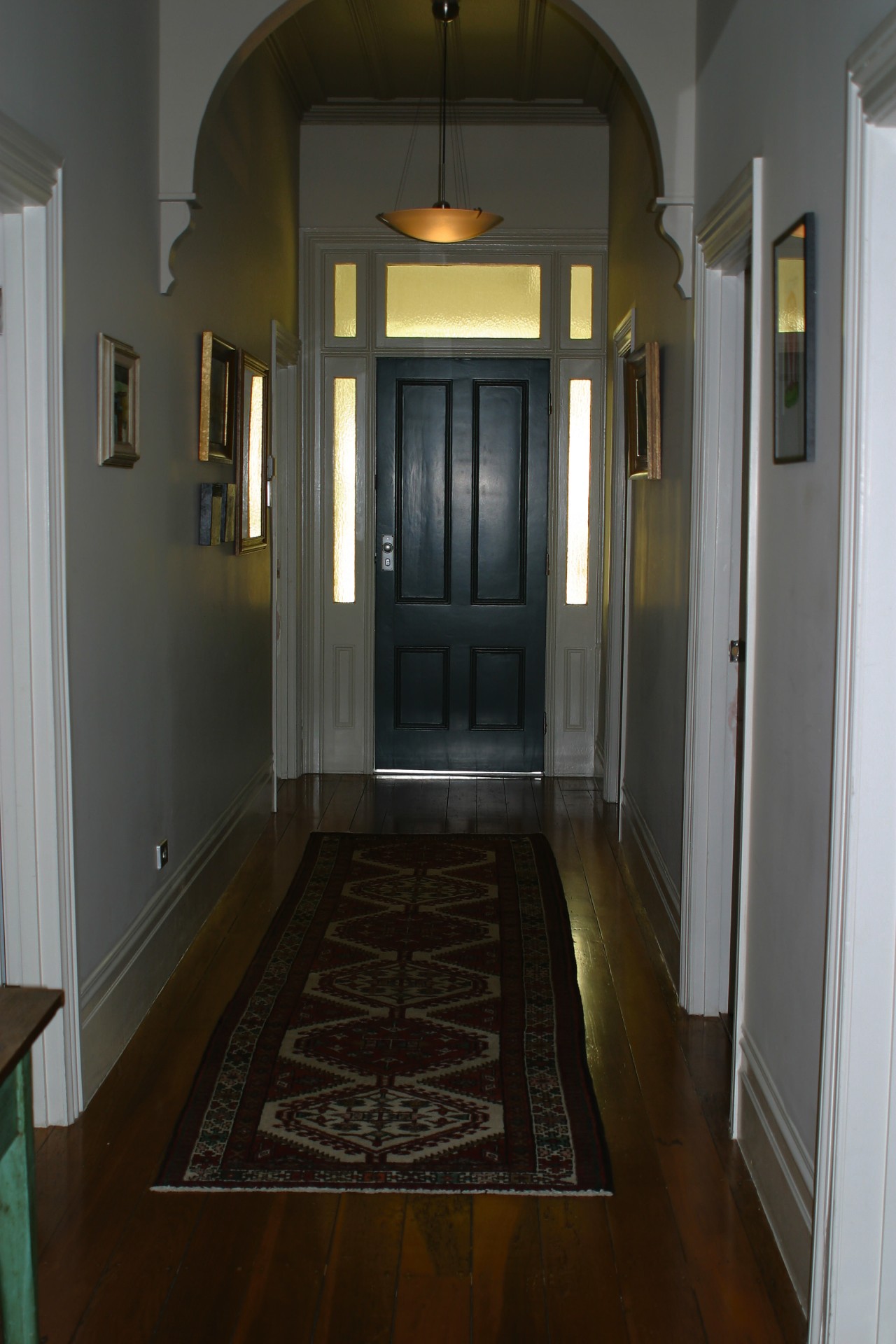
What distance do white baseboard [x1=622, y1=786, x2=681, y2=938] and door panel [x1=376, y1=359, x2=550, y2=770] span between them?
1.61m

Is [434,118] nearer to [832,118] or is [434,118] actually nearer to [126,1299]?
[832,118]

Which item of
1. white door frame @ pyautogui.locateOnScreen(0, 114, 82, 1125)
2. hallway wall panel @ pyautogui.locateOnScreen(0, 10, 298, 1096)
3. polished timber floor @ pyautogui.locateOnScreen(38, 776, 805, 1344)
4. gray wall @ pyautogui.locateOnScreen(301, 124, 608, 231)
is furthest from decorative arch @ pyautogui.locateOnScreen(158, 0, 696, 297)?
gray wall @ pyautogui.locateOnScreen(301, 124, 608, 231)

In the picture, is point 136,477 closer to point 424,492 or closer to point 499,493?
point 424,492

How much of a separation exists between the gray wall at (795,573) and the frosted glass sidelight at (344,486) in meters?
3.93

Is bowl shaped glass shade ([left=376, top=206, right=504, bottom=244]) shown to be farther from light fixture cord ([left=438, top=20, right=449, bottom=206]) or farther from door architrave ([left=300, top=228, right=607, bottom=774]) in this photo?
door architrave ([left=300, top=228, right=607, bottom=774])

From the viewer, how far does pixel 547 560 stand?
692 cm

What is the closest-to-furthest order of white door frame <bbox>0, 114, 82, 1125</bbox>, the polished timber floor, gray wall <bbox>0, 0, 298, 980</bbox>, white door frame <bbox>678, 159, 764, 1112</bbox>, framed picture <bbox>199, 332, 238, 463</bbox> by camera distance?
A: the polished timber floor → white door frame <bbox>0, 114, 82, 1125</bbox> → gray wall <bbox>0, 0, 298, 980</bbox> → white door frame <bbox>678, 159, 764, 1112</bbox> → framed picture <bbox>199, 332, 238, 463</bbox>

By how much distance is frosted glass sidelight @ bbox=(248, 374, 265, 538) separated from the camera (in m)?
5.35

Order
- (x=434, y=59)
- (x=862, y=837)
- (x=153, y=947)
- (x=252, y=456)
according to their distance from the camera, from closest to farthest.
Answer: (x=862, y=837) → (x=153, y=947) → (x=252, y=456) → (x=434, y=59)

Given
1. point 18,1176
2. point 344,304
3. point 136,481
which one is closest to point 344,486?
point 344,304

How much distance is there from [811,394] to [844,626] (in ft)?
1.79

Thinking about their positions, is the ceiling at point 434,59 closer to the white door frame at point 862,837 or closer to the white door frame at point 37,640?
the white door frame at point 37,640

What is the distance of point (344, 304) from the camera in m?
6.82

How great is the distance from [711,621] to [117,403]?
5.92ft
